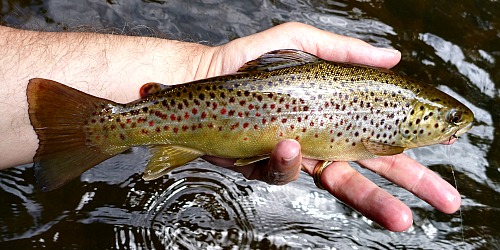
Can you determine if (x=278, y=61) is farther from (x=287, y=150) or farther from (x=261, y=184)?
(x=261, y=184)

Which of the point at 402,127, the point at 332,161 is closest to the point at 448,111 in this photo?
the point at 402,127

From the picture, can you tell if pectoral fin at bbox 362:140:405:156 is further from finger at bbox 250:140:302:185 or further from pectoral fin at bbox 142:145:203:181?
pectoral fin at bbox 142:145:203:181

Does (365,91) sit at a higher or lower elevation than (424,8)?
lower

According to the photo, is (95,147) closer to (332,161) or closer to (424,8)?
(332,161)

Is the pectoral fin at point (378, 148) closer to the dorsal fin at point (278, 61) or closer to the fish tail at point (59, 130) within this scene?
the dorsal fin at point (278, 61)

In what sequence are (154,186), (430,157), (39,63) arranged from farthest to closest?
1. (430,157)
2. (154,186)
3. (39,63)

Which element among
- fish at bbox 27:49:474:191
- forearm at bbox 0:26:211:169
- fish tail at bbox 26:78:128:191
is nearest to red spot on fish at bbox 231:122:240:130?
fish at bbox 27:49:474:191

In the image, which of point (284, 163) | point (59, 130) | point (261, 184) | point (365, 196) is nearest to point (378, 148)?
point (365, 196)
